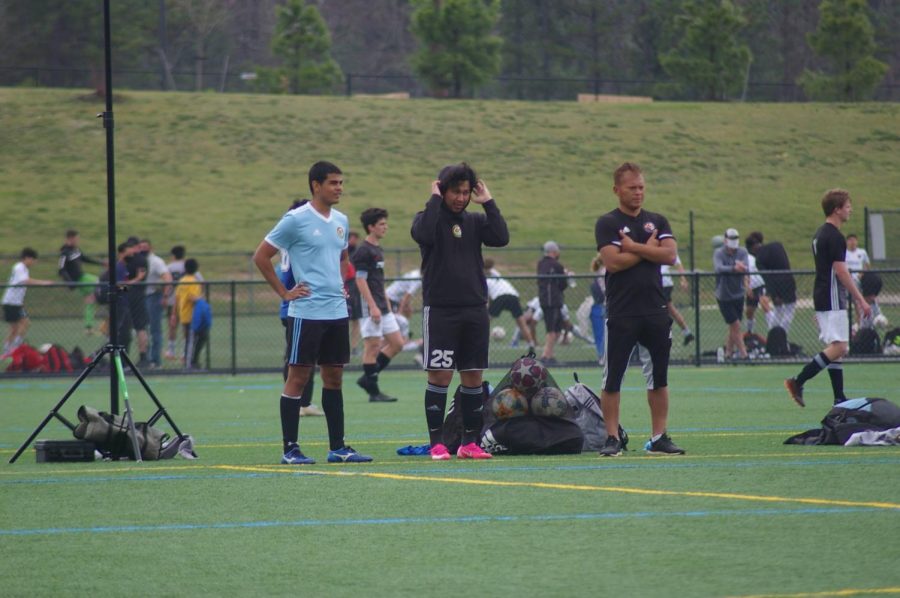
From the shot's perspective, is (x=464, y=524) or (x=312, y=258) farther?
(x=312, y=258)

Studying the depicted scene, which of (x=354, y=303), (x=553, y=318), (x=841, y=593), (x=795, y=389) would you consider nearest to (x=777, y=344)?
(x=553, y=318)

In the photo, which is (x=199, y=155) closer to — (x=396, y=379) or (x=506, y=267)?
(x=506, y=267)

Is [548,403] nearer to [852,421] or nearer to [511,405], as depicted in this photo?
[511,405]

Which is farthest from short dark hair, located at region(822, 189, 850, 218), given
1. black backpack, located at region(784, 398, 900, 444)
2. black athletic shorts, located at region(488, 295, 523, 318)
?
black athletic shorts, located at region(488, 295, 523, 318)

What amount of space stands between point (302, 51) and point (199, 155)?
18.9 m

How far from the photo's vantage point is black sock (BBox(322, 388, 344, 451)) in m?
10.2

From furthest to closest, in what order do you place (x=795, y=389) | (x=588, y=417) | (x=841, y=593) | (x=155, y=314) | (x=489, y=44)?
1. (x=489, y=44)
2. (x=155, y=314)
3. (x=795, y=389)
4. (x=588, y=417)
5. (x=841, y=593)

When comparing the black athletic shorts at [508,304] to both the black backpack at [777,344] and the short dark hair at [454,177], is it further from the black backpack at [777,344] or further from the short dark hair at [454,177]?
the short dark hair at [454,177]

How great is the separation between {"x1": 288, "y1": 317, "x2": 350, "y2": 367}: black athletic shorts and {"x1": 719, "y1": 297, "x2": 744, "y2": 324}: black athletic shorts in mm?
13129

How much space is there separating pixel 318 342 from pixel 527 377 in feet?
5.00

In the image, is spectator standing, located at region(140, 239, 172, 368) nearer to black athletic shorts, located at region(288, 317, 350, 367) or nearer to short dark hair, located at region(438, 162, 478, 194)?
black athletic shorts, located at region(288, 317, 350, 367)

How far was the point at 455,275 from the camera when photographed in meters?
10.0

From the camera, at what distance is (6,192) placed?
54.5 metres

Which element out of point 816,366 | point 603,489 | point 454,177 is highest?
point 454,177
